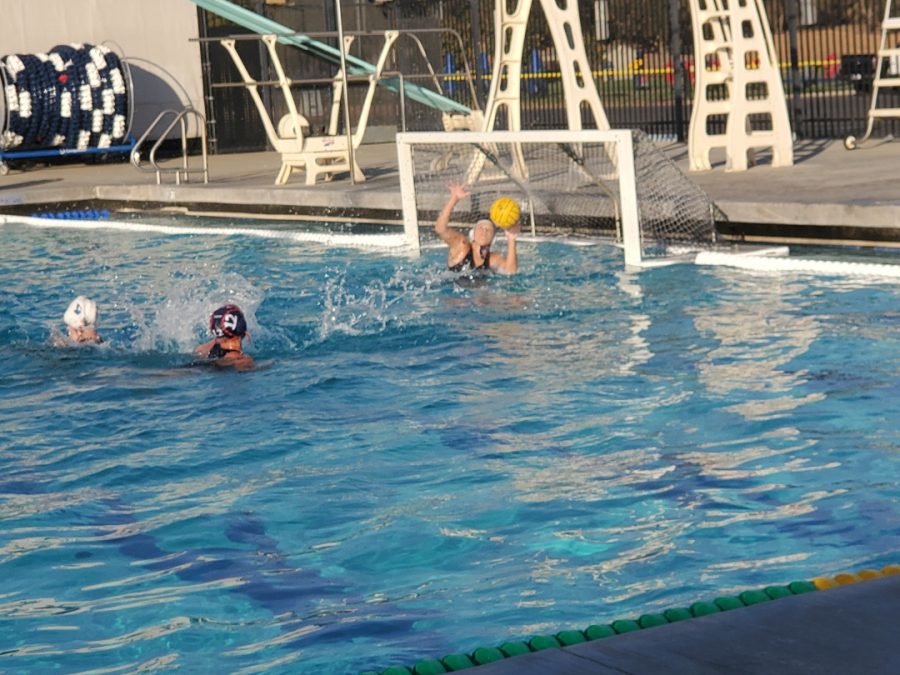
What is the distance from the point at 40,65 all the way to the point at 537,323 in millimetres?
15692

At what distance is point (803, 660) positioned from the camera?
3629 mm

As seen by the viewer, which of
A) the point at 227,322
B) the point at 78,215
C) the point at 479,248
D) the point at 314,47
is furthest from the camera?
the point at 314,47

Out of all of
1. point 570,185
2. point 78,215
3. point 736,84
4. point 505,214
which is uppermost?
point 736,84

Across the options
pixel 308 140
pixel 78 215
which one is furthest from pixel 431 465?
pixel 78 215

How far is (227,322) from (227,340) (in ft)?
0.70

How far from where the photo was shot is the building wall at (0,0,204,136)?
1003 inches

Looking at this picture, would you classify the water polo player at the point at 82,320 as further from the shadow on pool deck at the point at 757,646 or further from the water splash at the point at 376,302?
the shadow on pool deck at the point at 757,646

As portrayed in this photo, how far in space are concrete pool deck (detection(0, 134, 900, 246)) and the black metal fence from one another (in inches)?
39.2

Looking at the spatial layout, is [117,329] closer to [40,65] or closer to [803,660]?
[803,660]

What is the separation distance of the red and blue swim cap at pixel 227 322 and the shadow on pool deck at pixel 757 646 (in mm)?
5602

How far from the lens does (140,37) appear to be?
26172mm

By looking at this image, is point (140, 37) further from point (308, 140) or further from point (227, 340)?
point (227, 340)

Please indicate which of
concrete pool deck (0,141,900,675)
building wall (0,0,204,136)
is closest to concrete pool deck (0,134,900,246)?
concrete pool deck (0,141,900,675)

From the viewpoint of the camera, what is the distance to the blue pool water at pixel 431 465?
5320 mm
